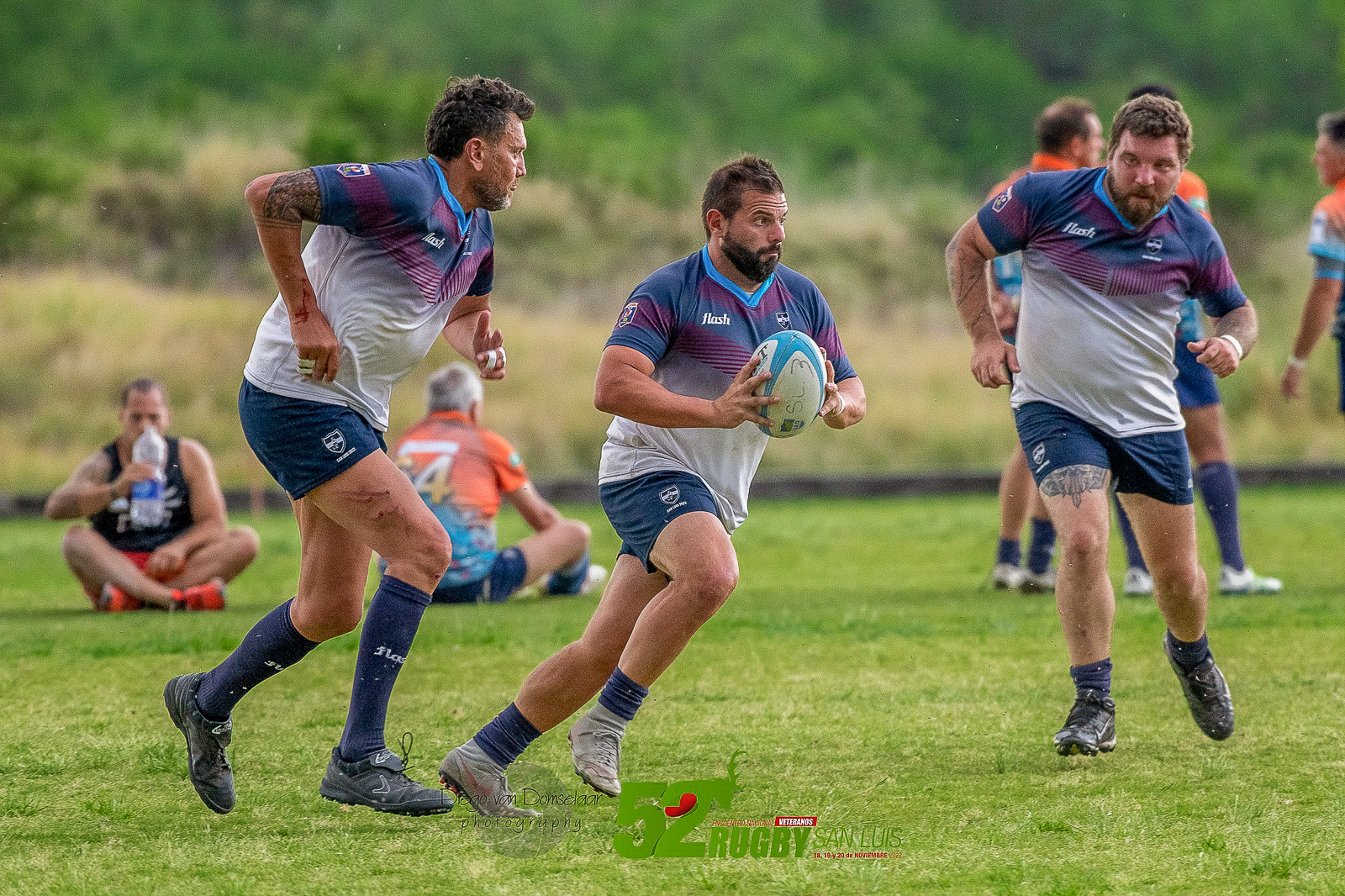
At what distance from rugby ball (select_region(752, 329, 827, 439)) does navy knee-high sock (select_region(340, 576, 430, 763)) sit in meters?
1.17

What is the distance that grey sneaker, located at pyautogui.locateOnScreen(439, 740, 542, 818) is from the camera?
4.76m

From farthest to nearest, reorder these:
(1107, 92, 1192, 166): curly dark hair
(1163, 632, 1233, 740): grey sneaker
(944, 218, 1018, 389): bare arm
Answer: (944, 218, 1018, 389): bare arm → (1163, 632, 1233, 740): grey sneaker → (1107, 92, 1192, 166): curly dark hair

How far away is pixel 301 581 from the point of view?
16.9 feet

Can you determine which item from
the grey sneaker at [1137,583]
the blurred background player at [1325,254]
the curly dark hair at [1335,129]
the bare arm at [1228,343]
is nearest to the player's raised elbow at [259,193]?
A: the bare arm at [1228,343]

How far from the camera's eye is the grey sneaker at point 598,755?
485 centimetres

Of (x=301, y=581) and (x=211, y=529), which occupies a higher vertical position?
(x=301, y=581)

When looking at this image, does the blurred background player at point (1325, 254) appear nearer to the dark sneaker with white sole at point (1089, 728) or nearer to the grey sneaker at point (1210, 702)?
the grey sneaker at point (1210, 702)

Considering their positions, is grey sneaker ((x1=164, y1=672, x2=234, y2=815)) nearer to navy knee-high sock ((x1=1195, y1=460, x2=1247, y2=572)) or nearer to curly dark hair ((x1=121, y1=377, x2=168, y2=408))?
curly dark hair ((x1=121, y1=377, x2=168, y2=408))

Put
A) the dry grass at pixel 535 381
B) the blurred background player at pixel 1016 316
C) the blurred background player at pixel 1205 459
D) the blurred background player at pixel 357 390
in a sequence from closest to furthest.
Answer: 1. the blurred background player at pixel 357 390
2. the blurred background player at pixel 1205 459
3. the blurred background player at pixel 1016 316
4. the dry grass at pixel 535 381

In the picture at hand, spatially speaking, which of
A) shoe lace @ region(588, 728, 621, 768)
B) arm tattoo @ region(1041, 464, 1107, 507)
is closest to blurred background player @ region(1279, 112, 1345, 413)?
arm tattoo @ region(1041, 464, 1107, 507)

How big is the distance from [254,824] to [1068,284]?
125 inches

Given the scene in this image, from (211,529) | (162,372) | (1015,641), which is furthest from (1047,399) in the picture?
(162,372)

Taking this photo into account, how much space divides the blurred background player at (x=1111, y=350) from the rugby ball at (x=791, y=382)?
3.21 ft

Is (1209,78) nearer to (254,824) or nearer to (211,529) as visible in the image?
(211,529)
